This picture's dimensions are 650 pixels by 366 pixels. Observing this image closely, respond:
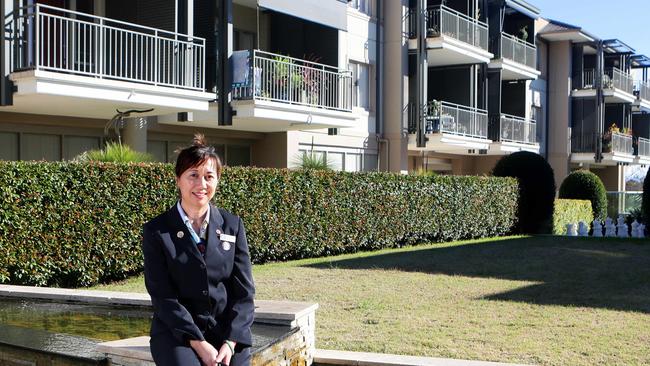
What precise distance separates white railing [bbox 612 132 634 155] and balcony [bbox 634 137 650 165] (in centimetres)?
103

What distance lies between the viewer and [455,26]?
29.1 m

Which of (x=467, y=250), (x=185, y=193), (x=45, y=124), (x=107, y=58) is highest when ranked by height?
(x=107, y=58)

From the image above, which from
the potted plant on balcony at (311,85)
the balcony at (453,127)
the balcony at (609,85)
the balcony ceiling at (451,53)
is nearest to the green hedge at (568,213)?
the balcony at (453,127)

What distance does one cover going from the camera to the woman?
13.0 feet

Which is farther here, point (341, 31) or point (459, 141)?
point (459, 141)

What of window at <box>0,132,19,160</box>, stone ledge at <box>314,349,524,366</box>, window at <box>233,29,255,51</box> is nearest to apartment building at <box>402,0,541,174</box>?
window at <box>233,29,255,51</box>

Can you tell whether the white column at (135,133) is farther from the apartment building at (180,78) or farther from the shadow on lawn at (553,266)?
the shadow on lawn at (553,266)

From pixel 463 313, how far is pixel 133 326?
4.69 m

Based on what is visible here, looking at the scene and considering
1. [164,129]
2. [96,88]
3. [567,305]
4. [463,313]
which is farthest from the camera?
[164,129]

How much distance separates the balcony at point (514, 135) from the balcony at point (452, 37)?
13.3 feet

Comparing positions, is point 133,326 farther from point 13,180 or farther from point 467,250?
point 467,250

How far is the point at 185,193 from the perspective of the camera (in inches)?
163

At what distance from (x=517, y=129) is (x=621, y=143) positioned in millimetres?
11045

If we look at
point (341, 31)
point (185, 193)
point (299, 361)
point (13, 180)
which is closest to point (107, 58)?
point (13, 180)
